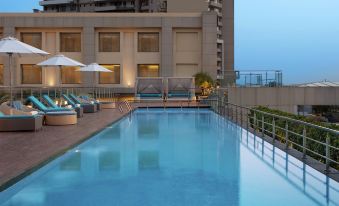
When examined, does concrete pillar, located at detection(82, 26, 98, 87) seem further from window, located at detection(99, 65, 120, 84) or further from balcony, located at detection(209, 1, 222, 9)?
balcony, located at detection(209, 1, 222, 9)

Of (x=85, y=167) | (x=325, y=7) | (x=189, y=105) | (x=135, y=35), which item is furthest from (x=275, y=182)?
(x=325, y=7)

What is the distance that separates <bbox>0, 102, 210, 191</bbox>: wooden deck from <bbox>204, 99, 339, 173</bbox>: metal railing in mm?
4560

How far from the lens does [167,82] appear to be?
33938 millimetres

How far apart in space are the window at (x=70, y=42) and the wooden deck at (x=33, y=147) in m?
26.8

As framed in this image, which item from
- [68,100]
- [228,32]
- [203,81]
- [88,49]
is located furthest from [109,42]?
[228,32]

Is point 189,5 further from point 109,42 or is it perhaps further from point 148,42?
point 109,42

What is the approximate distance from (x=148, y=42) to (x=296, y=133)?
105ft

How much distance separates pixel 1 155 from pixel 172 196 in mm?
3887

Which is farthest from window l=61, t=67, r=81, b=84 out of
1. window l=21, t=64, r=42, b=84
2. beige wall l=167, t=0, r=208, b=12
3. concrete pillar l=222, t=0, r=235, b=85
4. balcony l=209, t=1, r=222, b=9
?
concrete pillar l=222, t=0, r=235, b=85

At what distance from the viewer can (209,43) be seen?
38.9m

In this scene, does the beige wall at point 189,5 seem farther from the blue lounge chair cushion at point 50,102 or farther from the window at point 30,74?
the blue lounge chair cushion at point 50,102

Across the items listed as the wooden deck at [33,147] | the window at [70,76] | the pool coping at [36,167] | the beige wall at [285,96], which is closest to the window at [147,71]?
the window at [70,76]

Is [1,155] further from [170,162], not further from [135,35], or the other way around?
[135,35]

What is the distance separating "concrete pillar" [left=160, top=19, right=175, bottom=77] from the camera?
39344 millimetres
